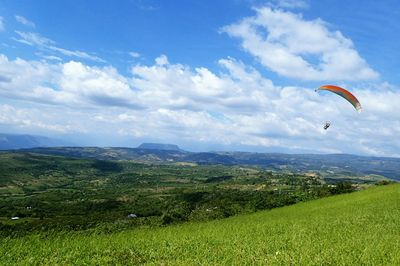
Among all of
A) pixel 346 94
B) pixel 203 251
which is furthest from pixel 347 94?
pixel 203 251

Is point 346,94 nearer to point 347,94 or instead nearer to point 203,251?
point 347,94

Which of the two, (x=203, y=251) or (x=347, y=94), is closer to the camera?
(x=203, y=251)

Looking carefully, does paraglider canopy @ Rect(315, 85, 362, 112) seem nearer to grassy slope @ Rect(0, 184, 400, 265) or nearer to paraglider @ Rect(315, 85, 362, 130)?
paraglider @ Rect(315, 85, 362, 130)

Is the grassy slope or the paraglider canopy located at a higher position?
the paraglider canopy

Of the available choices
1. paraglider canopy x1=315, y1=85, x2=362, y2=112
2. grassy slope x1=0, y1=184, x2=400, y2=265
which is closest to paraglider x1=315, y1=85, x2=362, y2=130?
paraglider canopy x1=315, y1=85, x2=362, y2=112

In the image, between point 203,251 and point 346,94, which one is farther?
point 346,94

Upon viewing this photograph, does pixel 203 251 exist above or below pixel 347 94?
below

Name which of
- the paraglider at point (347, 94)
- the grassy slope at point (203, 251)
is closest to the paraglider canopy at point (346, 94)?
the paraglider at point (347, 94)

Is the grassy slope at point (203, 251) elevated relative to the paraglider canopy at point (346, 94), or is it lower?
lower

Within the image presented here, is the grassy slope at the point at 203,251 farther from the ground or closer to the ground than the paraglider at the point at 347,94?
closer to the ground

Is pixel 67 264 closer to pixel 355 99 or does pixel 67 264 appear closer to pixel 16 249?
pixel 16 249

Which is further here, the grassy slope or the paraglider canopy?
the paraglider canopy

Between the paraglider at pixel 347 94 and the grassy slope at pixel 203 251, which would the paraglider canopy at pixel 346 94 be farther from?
the grassy slope at pixel 203 251

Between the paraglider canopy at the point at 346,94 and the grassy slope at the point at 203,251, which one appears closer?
the grassy slope at the point at 203,251
